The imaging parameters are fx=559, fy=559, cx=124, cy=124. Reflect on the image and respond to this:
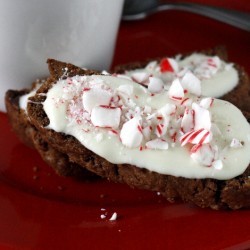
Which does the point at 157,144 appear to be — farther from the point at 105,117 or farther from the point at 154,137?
the point at 105,117

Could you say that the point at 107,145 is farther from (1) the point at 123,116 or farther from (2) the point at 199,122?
(2) the point at 199,122

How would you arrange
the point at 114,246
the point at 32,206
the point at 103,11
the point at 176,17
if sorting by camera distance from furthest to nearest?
1. the point at 176,17
2. the point at 103,11
3. the point at 32,206
4. the point at 114,246

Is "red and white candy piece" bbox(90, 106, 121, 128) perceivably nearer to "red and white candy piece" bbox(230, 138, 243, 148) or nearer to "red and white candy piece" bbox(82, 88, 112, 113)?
"red and white candy piece" bbox(82, 88, 112, 113)

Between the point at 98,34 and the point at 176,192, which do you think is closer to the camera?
the point at 176,192

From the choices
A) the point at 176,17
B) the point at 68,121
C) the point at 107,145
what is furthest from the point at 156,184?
the point at 176,17

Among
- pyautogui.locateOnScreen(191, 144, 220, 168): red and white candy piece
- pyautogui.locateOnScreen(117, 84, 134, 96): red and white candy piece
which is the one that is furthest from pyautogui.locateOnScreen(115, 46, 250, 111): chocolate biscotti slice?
pyautogui.locateOnScreen(191, 144, 220, 168): red and white candy piece
